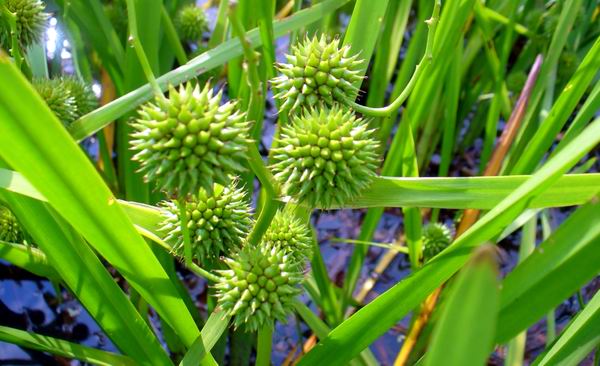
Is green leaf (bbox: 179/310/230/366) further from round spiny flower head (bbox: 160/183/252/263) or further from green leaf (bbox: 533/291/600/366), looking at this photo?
green leaf (bbox: 533/291/600/366)

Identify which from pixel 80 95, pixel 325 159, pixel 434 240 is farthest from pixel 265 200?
pixel 434 240

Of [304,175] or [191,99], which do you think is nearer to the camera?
[191,99]

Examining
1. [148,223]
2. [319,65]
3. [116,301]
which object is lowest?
[116,301]

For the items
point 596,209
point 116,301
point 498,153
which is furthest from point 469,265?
point 498,153

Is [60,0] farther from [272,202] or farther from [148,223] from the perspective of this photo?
[272,202]

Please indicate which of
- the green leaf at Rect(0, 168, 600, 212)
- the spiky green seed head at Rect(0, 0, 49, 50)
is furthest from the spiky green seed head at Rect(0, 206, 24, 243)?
the green leaf at Rect(0, 168, 600, 212)

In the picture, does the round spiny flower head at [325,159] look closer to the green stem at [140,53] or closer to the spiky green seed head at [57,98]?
the green stem at [140,53]

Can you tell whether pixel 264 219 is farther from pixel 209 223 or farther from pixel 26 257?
pixel 26 257
